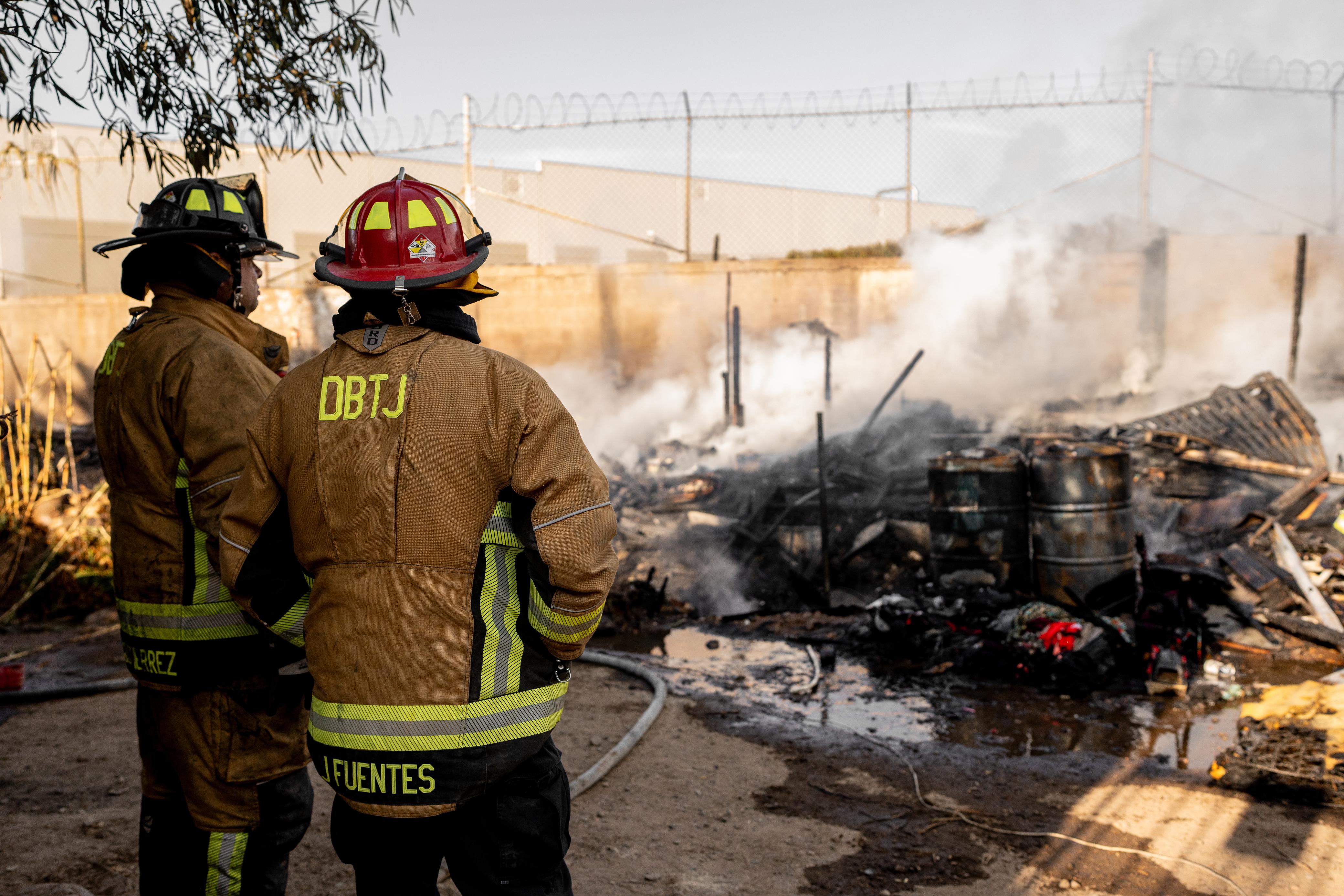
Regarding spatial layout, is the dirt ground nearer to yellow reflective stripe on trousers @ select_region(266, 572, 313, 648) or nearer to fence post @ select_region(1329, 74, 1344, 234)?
yellow reflective stripe on trousers @ select_region(266, 572, 313, 648)

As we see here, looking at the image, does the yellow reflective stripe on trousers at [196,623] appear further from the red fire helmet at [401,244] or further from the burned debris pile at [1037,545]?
the burned debris pile at [1037,545]

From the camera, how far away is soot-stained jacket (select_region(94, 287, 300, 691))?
2244mm

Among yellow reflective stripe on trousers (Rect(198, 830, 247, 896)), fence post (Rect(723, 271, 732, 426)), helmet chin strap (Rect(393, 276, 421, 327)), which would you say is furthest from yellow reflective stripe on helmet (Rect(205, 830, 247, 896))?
fence post (Rect(723, 271, 732, 426))

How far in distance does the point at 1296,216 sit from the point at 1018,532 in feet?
32.5

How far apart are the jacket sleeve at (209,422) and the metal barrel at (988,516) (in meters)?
6.07

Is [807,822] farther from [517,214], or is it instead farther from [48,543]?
[517,214]

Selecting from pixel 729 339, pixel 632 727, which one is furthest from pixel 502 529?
pixel 729 339

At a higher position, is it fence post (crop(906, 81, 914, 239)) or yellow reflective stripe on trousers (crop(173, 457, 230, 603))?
fence post (crop(906, 81, 914, 239))

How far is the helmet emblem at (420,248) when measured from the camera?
6.08 ft

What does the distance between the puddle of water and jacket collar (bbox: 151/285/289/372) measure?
12.2ft

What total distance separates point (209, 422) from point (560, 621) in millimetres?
1116

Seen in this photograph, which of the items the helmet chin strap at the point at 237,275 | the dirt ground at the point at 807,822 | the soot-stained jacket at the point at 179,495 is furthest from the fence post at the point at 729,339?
the soot-stained jacket at the point at 179,495

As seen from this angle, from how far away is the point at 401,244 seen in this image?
1849 mm

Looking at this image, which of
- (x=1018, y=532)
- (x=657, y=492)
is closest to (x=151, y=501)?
(x=1018, y=532)
